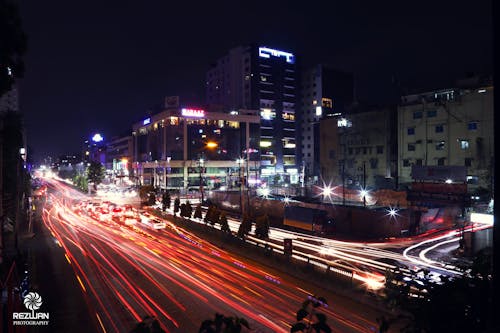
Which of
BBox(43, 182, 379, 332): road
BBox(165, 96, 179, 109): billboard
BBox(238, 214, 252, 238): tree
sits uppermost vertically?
BBox(165, 96, 179, 109): billboard

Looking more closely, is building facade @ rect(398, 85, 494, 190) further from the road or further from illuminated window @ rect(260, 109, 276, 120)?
illuminated window @ rect(260, 109, 276, 120)

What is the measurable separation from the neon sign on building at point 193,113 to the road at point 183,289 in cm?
7494

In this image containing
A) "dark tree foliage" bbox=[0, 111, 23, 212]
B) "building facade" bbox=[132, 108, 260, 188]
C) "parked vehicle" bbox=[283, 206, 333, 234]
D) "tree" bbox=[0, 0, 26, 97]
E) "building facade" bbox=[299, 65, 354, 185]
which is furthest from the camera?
"building facade" bbox=[299, 65, 354, 185]

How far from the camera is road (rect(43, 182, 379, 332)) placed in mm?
15703

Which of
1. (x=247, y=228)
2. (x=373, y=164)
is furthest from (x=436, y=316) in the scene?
(x=373, y=164)

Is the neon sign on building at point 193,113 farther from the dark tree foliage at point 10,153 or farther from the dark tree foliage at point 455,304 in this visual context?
the dark tree foliage at point 455,304

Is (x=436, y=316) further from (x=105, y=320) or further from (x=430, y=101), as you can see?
(x=430, y=101)

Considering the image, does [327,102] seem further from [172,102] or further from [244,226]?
[244,226]

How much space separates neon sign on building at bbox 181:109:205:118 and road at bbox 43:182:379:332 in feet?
246

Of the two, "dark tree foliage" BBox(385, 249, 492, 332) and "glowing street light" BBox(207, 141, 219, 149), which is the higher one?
"glowing street light" BBox(207, 141, 219, 149)

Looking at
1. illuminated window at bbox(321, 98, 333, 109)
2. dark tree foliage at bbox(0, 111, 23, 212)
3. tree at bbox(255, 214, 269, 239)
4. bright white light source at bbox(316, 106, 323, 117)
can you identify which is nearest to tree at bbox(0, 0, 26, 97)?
dark tree foliage at bbox(0, 111, 23, 212)

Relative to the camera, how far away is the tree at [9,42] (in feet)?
35.6

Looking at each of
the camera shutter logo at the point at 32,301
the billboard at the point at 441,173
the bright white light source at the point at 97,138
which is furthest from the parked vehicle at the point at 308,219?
the bright white light source at the point at 97,138

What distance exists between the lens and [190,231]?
37.2 metres
